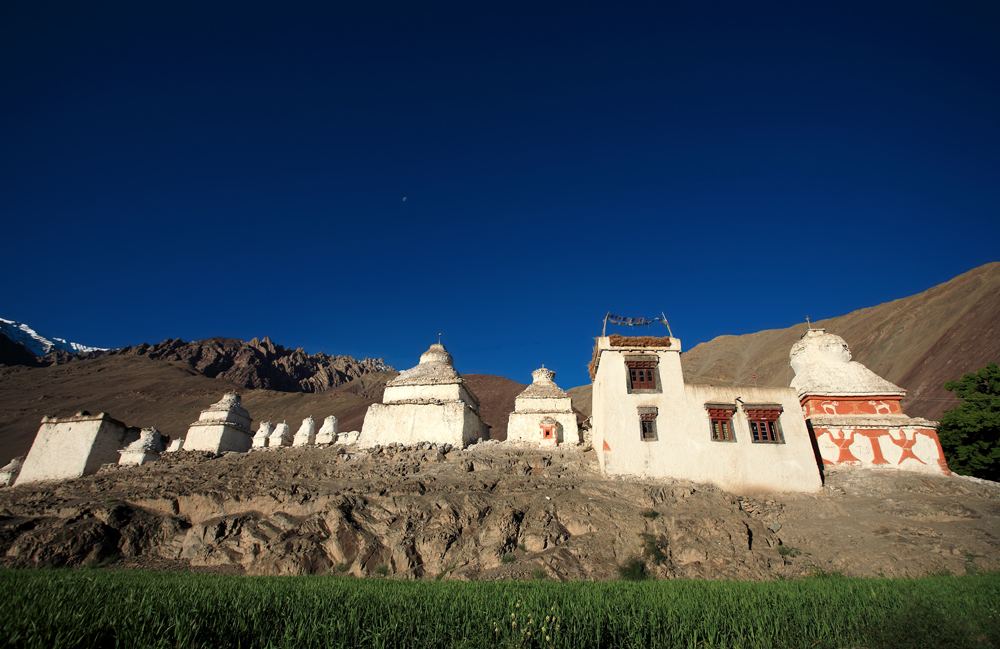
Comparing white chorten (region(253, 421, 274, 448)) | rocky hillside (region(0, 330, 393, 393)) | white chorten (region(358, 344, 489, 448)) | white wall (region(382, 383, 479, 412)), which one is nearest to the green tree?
white chorten (region(358, 344, 489, 448))

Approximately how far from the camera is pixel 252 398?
273 feet

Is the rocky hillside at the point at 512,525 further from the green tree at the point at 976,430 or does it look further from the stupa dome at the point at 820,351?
the stupa dome at the point at 820,351

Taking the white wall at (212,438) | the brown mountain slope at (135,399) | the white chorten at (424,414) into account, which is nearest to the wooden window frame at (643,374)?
the white chorten at (424,414)

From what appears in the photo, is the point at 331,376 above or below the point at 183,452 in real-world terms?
above

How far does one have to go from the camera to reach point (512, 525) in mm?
15875

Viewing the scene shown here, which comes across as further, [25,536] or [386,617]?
[25,536]

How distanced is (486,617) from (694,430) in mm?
15202

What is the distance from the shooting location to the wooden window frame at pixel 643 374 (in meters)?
20.5

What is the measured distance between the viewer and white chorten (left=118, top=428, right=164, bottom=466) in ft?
92.6

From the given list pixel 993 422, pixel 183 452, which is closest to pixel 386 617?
pixel 183 452

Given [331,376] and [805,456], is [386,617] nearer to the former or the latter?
[805,456]

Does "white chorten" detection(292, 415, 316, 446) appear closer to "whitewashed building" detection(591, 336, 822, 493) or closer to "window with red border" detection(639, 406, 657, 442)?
"whitewashed building" detection(591, 336, 822, 493)

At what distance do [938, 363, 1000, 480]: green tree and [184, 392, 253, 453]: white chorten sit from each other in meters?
42.6

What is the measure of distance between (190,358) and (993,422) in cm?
13246
